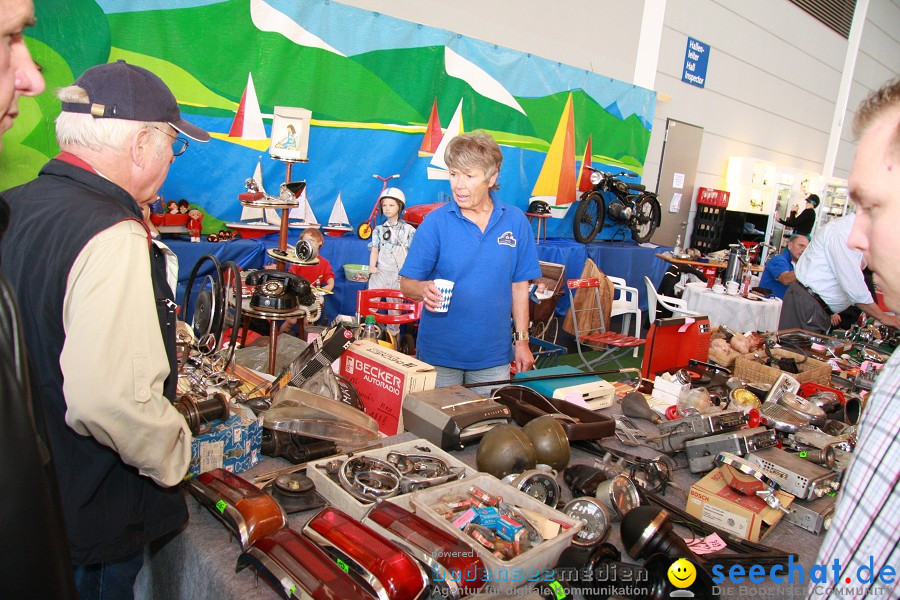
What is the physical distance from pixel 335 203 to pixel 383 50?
59.6 inches

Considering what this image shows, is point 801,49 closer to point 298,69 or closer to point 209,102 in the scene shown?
point 298,69

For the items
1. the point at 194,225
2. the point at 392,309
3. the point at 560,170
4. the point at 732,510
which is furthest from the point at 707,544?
the point at 560,170

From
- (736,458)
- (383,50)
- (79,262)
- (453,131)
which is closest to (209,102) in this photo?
(383,50)

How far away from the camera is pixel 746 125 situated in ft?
37.0

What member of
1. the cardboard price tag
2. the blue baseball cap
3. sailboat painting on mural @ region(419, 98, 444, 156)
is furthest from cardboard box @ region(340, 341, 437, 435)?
sailboat painting on mural @ region(419, 98, 444, 156)

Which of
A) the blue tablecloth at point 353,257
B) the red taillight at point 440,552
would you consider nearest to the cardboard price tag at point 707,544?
the red taillight at point 440,552

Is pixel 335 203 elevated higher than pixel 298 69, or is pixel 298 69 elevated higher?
pixel 298 69

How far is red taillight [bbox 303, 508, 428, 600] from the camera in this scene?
1.13 m

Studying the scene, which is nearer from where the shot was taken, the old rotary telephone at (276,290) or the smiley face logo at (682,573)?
the smiley face logo at (682,573)

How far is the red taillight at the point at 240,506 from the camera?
1339 millimetres

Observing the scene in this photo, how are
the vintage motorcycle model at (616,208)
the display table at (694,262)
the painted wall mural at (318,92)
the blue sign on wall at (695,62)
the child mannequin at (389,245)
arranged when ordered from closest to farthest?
the painted wall mural at (318,92)
the child mannequin at (389,245)
the display table at (694,262)
the vintage motorcycle model at (616,208)
the blue sign on wall at (695,62)

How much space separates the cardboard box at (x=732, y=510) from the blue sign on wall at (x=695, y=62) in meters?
9.18

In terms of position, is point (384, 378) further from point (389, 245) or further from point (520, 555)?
point (389, 245)

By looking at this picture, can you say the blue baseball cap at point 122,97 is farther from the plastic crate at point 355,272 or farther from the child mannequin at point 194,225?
the plastic crate at point 355,272
